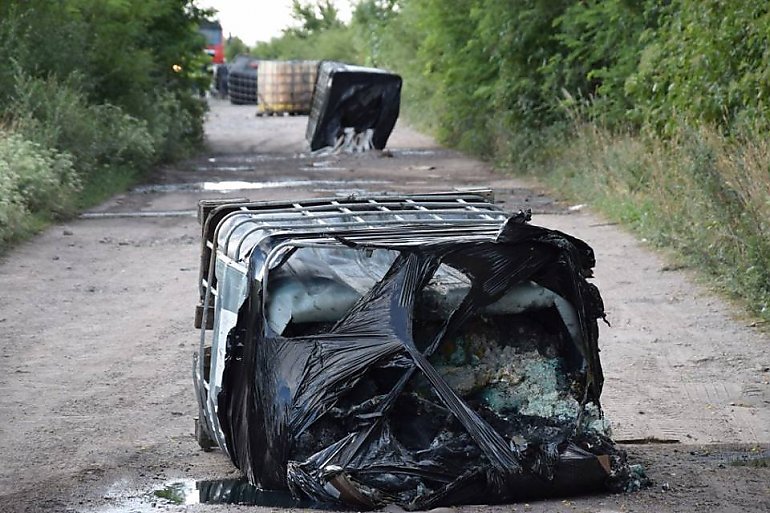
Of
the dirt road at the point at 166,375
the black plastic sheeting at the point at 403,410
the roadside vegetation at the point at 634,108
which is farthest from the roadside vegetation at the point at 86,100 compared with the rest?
the black plastic sheeting at the point at 403,410

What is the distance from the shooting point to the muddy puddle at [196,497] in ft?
18.6

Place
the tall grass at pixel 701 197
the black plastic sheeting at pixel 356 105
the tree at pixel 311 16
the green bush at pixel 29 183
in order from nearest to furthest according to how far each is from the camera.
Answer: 1. the tall grass at pixel 701 197
2. the green bush at pixel 29 183
3. the black plastic sheeting at pixel 356 105
4. the tree at pixel 311 16

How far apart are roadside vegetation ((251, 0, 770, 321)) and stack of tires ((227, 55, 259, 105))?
2366 centimetres

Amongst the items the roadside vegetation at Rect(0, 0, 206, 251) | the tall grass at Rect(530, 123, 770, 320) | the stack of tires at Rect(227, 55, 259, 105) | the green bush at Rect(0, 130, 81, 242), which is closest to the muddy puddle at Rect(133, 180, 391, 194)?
the roadside vegetation at Rect(0, 0, 206, 251)

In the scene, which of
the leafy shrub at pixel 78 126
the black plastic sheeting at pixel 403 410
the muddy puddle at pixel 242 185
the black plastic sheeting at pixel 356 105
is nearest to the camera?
the black plastic sheeting at pixel 403 410

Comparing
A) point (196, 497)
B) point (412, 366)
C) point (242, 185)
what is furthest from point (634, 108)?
point (412, 366)

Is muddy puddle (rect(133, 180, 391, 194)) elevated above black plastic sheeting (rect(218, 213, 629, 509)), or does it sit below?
below

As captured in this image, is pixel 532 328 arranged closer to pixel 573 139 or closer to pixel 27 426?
pixel 27 426

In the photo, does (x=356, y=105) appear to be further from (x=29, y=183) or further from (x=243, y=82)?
(x=243, y=82)

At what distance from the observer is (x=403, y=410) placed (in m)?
5.62

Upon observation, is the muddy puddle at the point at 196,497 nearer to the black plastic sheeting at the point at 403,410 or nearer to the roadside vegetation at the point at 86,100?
the black plastic sheeting at the point at 403,410

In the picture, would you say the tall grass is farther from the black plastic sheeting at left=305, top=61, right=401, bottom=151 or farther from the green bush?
the black plastic sheeting at left=305, top=61, right=401, bottom=151

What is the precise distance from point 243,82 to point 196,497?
53.2 meters

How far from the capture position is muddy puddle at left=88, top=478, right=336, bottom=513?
568 centimetres
